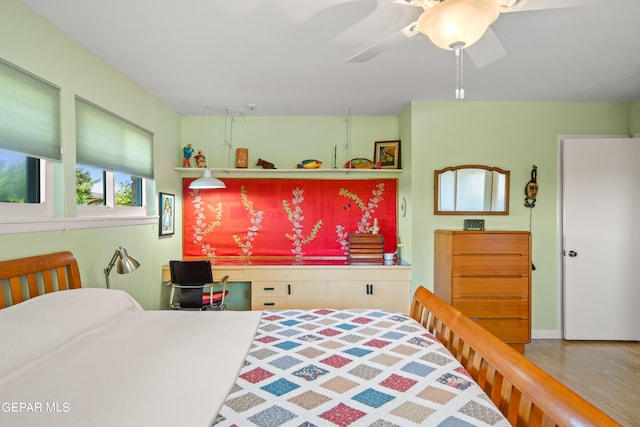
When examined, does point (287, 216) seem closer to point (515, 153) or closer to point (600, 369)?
point (515, 153)

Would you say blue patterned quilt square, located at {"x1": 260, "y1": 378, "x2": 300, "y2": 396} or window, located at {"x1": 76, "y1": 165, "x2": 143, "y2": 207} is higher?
window, located at {"x1": 76, "y1": 165, "x2": 143, "y2": 207}

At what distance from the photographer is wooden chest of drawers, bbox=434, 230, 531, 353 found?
9.75ft

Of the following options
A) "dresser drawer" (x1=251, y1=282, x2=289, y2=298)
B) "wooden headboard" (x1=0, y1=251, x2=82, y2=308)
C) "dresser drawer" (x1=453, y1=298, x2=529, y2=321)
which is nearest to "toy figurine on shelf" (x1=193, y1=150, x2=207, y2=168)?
"dresser drawer" (x1=251, y1=282, x2=289, y2=298)

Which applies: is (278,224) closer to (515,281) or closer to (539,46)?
(515,281)

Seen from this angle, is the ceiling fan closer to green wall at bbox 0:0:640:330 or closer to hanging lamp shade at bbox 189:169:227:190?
green wall at bbox 0:0:640:330

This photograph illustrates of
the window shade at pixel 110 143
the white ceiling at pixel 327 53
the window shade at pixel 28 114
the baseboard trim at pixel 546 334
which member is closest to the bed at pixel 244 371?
the window shade at pixel 28 114

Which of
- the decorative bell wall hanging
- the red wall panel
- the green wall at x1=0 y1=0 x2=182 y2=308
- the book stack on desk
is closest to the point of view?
the green wall at x1=0 y1=0 x2=182 y2=308

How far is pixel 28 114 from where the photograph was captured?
5.95 feet

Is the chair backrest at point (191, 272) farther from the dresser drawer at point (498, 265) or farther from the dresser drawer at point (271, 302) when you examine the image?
the dresser drawer at point (498, 265)

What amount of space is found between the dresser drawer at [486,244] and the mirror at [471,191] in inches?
18.9

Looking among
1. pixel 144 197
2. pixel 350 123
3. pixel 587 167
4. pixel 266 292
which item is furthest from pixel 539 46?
pixel 144 197

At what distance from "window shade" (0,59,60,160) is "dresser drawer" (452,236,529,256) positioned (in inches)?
118

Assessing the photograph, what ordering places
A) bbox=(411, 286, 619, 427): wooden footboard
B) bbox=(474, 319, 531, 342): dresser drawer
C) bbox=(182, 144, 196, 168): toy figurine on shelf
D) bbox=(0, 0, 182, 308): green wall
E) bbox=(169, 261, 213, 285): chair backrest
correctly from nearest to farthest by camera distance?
bbox=(411, 286, 619, 427): wooden footboard, bbox=(0, 0, 182, 308): green wall, bbox=(169, 261, 213, 285): chair backrest, bbox=(474, 319, 531, 342): dresser drawer, bbox=(182, 144, 196, 168): toy figurine on shelf

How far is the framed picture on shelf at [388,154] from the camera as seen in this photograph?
3812mm
